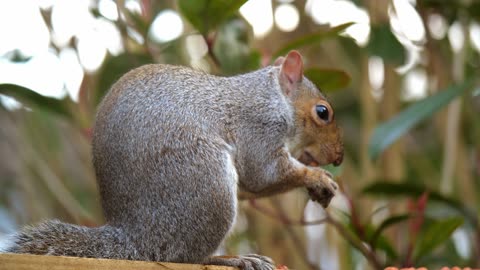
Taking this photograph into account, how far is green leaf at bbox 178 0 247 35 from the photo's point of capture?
139cm

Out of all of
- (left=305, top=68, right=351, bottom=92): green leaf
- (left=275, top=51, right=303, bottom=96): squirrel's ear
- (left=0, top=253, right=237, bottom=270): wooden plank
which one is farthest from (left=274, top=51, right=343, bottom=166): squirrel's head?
(left=0, top=253, right=237, bottom=270): wooden plank

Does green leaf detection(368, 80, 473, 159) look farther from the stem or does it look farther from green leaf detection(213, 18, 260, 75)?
green leaf detection(213, 18, 260, 75)

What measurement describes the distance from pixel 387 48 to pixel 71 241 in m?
1.13

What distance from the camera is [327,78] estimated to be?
151cm

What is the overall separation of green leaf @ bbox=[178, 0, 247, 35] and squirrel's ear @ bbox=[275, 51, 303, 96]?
0.40 feet

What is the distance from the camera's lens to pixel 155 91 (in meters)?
1.17

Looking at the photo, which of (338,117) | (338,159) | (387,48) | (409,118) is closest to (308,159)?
(338,159)

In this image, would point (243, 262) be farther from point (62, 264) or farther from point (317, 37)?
point (317, 37)

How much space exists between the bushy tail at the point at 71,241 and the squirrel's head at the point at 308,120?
0.38 metres

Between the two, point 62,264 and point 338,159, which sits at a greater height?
point 62,264

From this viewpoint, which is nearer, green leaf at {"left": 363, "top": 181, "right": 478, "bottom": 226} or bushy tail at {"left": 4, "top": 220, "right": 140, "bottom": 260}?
bushy tail at {"left": 4, "top": 220, "right": 140, "bottom": 260}

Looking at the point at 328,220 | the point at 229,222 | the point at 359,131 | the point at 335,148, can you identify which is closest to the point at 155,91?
the point at 229,222

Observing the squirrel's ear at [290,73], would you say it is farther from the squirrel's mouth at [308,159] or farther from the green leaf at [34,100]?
the green leaf at [34,100]

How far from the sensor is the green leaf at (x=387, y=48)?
1958mm
